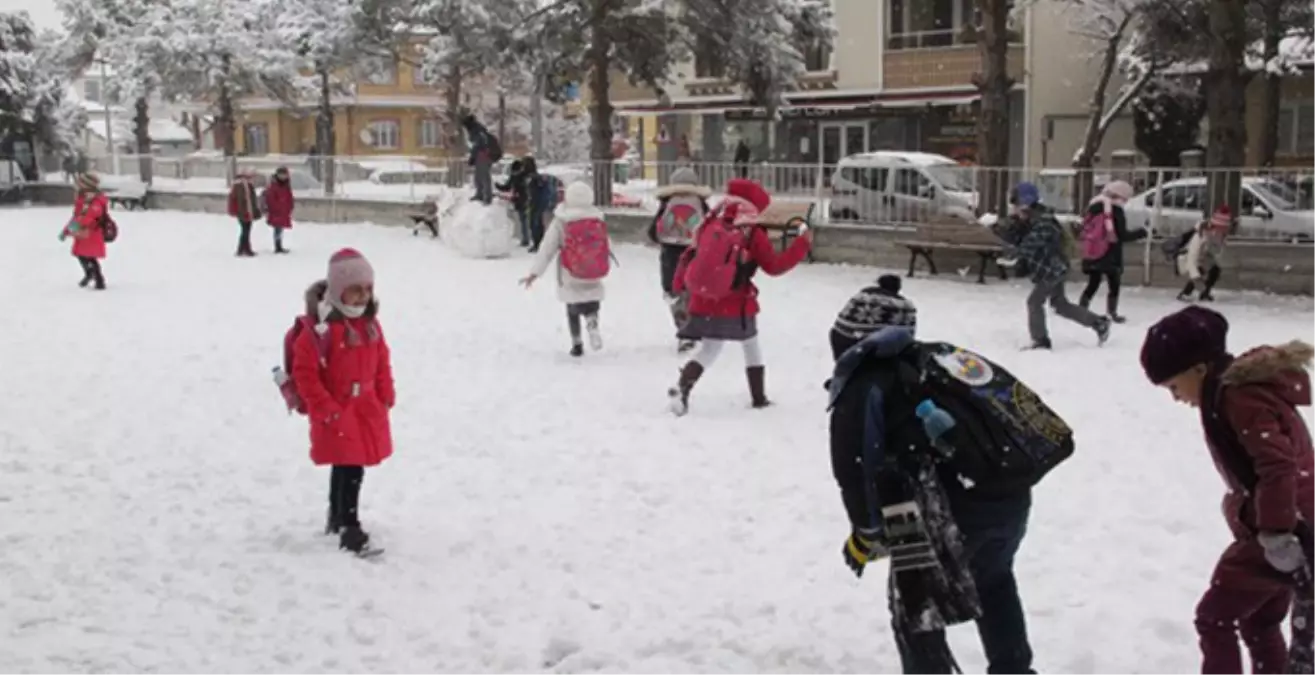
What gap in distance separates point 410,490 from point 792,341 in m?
5.76

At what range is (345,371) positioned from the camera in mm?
6070

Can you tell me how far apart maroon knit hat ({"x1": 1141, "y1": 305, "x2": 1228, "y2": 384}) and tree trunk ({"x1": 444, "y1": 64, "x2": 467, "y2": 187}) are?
2307 cm

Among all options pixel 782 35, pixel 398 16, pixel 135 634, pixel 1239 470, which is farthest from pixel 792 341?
pixel 398 16

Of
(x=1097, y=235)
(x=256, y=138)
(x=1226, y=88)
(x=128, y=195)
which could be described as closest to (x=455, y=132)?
(x=128, y=195)

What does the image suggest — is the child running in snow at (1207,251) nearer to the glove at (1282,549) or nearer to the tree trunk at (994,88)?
the tree trunk at (994,88)

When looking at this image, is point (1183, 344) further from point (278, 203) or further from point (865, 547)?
point (278, 203)

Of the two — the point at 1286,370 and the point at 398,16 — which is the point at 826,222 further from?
the point at 1286,370

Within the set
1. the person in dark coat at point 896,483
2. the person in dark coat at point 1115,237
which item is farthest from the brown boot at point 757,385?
the person in dark coat at point 896,483

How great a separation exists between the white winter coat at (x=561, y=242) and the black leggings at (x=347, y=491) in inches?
196

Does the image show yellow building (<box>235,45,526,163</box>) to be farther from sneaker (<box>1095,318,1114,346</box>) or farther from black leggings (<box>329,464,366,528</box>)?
black leggings (<box>329,464,366,528</box>)

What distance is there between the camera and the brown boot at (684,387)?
9281mm

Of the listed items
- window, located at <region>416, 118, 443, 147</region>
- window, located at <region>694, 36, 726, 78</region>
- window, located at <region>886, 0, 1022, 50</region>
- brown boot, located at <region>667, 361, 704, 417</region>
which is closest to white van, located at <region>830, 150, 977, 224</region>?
window, located at <region>694, 36, 726, 78</region>

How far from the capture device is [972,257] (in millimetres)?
17203

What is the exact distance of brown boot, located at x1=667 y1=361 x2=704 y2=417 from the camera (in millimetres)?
9281
